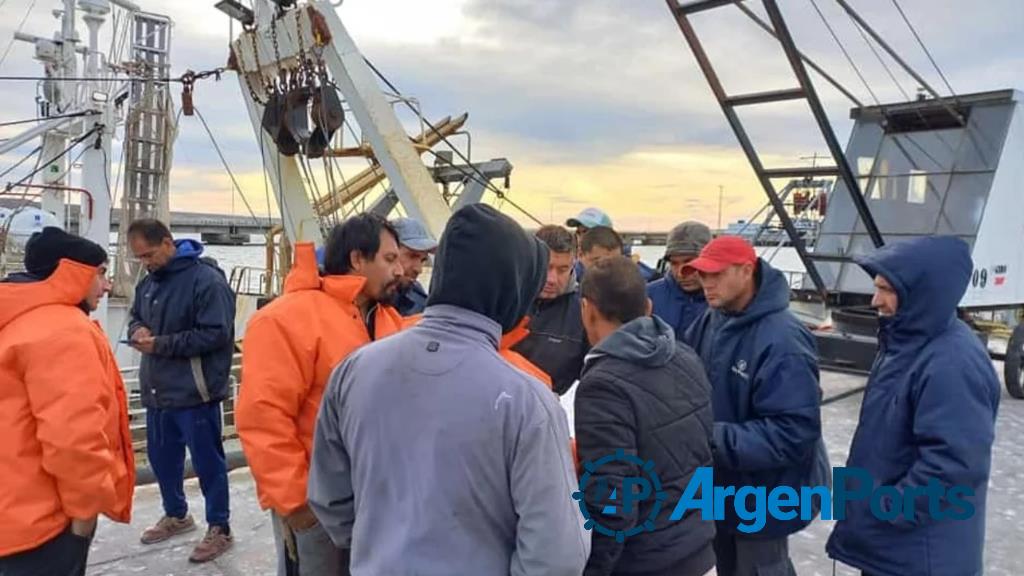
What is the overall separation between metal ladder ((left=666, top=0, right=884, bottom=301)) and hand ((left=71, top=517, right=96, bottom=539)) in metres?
5.30

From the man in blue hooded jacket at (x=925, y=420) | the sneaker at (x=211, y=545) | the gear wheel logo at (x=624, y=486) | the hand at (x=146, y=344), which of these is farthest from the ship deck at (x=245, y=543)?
the gear wheel logo at (x=624, y=486)

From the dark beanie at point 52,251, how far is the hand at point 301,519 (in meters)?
1.03

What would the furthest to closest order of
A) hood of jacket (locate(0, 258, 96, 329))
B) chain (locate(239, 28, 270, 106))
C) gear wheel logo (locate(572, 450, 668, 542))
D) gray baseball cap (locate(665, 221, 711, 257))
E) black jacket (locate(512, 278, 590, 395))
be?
chain (locate(239, 28, 270, 106)) < gray baseball cap (locate(665, 221, 711, 257)) < black jacket (locate(512, 278, 590, 395)) < hood of jacket (locate(0, 258, 96, 329)) < gear wheel logo (locate(572, 450, 668, 542))

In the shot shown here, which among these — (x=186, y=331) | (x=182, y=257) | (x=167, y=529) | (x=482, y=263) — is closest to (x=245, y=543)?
(x=167, y=529)

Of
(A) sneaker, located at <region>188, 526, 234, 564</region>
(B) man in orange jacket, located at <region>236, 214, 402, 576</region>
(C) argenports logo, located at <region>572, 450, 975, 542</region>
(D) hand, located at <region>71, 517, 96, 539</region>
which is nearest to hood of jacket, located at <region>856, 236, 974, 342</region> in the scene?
(C) argenports logo, located at <region>572, 450, 975, 542</region>

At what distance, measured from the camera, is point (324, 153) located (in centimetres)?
658

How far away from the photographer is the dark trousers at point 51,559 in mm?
2162

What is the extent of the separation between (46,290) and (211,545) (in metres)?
1.77

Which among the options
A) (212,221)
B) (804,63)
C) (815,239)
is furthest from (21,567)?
(212,221)

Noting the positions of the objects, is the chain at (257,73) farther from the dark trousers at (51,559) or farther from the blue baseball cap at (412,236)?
the dark trousers at (51,559)

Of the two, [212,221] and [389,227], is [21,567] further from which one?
[212,221]

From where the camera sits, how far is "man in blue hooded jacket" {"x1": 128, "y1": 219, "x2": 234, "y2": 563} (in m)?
3.61

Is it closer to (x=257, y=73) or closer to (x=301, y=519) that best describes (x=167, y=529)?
(x=301, y=519)

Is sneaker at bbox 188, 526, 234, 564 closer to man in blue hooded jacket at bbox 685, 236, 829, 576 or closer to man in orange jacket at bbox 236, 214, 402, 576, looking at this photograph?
man in orange jacket at bbox 236, 214, 402, 576
